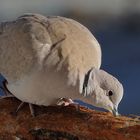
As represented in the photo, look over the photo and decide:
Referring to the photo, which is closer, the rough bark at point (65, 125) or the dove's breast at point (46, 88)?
the rough bark at point (65, 125)

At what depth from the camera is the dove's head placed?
4270mm

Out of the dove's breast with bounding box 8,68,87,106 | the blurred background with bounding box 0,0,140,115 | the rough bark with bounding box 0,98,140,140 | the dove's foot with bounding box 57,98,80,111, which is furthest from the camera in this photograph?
the blurred background with bounding box 0,0,140,115

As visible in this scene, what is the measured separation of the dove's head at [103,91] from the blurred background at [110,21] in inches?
215

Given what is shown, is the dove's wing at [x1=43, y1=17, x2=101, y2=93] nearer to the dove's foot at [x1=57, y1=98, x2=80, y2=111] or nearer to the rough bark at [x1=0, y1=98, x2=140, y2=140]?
the dove's foot at [x1=57, y1=98, x2=80, y2=111]

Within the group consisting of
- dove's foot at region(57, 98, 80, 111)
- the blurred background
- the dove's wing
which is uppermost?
the dove's wing

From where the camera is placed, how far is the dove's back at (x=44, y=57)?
426 cm

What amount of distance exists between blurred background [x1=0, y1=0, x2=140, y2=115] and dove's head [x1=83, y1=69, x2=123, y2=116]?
17.9 feet

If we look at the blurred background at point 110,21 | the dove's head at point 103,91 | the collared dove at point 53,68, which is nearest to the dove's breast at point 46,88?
the collared dove at point 53,68

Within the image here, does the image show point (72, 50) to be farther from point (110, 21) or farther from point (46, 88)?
point (110, 21)

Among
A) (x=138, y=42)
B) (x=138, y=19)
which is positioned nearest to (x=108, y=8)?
(x=138, y=19)

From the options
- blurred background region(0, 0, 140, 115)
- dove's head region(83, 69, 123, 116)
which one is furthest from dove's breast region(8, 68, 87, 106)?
blurred background region(0, 0, 140, 115)

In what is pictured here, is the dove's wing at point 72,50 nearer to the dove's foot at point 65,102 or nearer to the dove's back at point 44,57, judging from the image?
the dove's back at point 44,57

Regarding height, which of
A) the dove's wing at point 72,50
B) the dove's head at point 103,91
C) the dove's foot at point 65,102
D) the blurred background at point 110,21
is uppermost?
the dove's wing at point 72,50

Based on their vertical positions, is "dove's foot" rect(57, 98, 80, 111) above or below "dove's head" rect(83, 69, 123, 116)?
below
